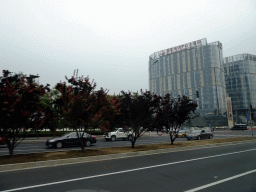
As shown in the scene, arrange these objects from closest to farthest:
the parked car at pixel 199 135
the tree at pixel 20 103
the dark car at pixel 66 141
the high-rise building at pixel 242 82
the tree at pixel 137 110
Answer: the tree at pixel 20 103, the tree at pixel 137 110, the dark car at pixel 66 141, the parked car at pixel 199 135, the high-rise building at pixel 242 82

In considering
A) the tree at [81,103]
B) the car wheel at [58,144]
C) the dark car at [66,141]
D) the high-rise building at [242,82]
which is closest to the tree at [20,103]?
the tree at [81,103]

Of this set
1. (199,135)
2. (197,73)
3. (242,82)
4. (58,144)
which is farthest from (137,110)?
(242,82)

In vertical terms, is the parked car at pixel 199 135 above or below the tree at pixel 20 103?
below

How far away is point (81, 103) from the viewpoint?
11703 mm

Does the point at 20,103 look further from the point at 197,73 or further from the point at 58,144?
the point at 197,73

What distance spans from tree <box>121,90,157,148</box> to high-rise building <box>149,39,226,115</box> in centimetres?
9066

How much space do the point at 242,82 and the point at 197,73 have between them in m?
26.5

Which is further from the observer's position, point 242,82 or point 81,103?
point 242,82

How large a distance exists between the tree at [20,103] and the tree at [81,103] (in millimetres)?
1296

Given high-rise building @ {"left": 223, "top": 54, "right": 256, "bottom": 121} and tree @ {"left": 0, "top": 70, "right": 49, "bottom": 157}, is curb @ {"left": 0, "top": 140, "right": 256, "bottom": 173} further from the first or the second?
high-rise building @ {"left": 223, "top": 54, "right": 256, "bottom": 121}

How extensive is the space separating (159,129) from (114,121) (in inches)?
155

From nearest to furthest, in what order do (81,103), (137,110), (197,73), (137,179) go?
(137,179) → (81,103) → (137,110) → (197,73)

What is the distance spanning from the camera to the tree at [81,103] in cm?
1166

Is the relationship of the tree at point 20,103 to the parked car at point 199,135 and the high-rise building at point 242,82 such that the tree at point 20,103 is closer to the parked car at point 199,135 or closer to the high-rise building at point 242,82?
the parked car at point 199,135
